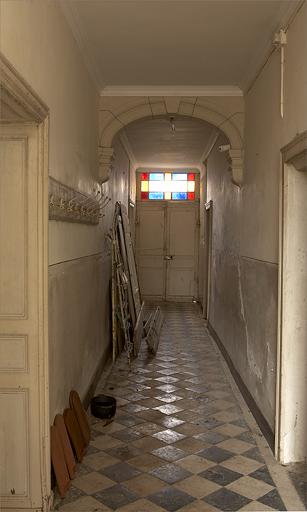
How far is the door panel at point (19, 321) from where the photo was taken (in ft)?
8.52

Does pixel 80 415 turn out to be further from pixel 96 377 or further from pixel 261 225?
pixel 261 225

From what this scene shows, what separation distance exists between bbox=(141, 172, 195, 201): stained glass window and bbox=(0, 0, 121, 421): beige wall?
6.85 meters

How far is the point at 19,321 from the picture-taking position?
2.65 m

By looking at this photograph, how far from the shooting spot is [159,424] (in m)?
4.15

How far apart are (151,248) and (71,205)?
28.0 ft

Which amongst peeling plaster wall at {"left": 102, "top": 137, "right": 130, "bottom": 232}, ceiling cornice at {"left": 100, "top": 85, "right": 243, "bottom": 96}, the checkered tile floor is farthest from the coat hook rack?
the checkered tile floor

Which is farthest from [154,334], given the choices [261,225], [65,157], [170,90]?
[65,157]

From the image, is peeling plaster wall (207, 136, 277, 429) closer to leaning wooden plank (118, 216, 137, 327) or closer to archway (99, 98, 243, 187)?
archway (99, 98, 243, 187)

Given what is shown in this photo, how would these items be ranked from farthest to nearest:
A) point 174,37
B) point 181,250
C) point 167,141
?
1. point 181,250
2. point 167,141
3. point 174,37

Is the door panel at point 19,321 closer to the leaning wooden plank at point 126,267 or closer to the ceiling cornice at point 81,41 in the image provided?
the ceiling cornice at point 81,41

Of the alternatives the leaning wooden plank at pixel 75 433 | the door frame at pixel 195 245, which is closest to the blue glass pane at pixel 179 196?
the door frame at pixel 195 245

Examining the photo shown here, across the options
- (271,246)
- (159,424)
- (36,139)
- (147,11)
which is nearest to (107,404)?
(159,424)

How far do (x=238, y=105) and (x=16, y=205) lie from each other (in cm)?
341

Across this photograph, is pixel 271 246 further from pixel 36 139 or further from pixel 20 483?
pixel 20 483
